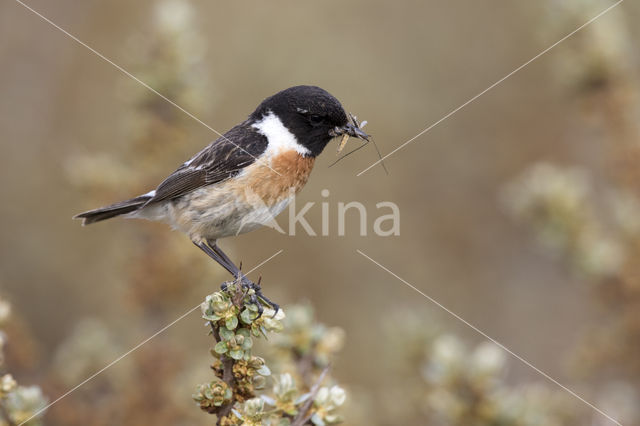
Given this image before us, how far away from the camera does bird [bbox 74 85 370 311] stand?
10.1ft

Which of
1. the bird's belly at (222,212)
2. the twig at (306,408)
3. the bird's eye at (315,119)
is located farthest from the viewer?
the bird's eye at (315,119)

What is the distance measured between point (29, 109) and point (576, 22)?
3574 millimetres

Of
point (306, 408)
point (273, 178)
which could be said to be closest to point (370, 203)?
point (273, 178)

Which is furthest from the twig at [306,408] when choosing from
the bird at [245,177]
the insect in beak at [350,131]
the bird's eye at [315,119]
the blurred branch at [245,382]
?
the bird's eye at [315,119]

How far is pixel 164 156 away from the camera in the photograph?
332 cm

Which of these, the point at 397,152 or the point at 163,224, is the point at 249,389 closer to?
the point at 163,224

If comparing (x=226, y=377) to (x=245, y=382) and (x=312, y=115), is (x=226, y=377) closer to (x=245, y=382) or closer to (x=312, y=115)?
(x=245, y=382)

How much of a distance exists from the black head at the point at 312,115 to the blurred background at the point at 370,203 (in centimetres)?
43

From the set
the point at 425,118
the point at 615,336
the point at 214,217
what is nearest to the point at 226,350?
the point at 214,217

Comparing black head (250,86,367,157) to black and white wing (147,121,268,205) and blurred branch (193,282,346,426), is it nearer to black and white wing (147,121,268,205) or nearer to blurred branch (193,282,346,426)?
black and white wing (147,121,268,205)

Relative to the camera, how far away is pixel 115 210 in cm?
316

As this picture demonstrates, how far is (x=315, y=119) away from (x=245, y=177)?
437 mm

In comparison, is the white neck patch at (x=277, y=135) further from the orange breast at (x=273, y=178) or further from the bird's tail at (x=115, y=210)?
the bird's tail at (x=115, y=210)

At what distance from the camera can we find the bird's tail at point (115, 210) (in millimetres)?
3137
